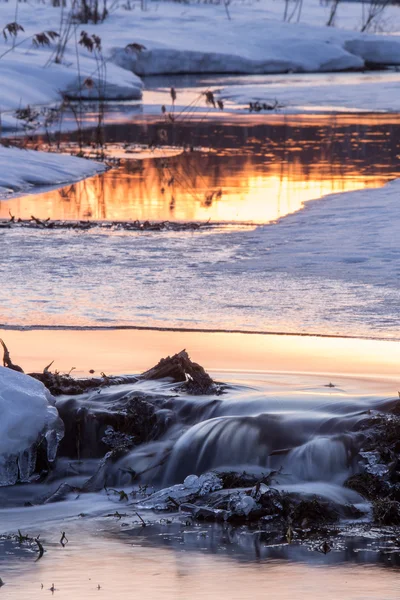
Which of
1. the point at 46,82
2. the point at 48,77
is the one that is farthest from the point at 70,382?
the point at 48,77

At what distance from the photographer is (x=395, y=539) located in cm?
395

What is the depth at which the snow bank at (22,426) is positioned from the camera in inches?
181

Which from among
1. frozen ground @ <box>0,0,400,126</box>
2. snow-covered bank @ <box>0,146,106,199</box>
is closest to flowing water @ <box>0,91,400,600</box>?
snow-covered bank @ <box>0,146,106,199</box>

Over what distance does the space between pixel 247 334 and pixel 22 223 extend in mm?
3798

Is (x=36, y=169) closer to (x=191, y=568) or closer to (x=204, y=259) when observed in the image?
(x=204, y=259)

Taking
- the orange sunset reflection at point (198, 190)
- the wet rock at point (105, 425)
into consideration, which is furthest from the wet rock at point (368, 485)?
the orange sunset reflection at point (198, 190)

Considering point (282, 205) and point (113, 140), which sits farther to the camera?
point (113, 140)

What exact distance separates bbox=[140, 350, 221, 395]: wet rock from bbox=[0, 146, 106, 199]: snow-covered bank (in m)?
6.15

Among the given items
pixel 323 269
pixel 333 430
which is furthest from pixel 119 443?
pixel 323 269

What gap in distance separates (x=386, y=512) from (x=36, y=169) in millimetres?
8807

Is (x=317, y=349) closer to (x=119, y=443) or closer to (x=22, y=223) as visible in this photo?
(x=119, y=443)

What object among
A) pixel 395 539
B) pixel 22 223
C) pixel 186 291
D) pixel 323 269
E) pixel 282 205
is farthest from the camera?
pixel 282 205

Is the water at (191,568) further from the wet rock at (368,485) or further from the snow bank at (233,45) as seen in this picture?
the snow bank at (233,45)

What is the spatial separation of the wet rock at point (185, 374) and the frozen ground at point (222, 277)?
2.76 feet
